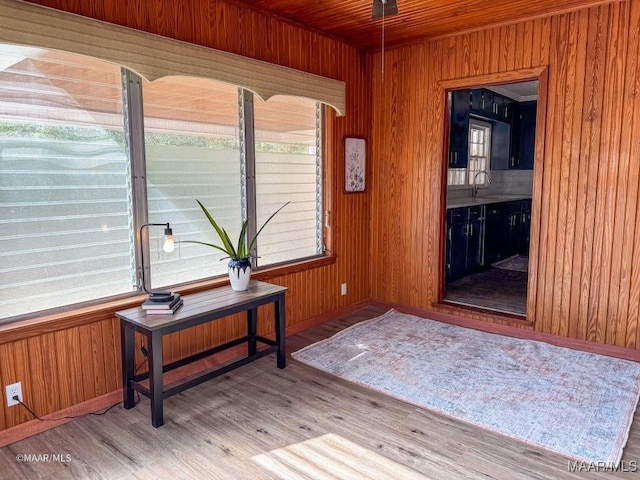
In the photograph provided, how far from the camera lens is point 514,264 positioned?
640 cm

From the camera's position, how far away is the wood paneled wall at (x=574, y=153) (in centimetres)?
334

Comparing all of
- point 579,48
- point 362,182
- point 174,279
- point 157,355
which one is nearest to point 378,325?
point 362,182

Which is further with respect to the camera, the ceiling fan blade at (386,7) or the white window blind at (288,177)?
the white window blind at (288,177)

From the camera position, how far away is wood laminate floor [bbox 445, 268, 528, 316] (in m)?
4.47

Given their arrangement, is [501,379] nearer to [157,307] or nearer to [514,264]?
[157,307]

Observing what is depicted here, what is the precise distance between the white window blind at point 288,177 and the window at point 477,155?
2.83 m

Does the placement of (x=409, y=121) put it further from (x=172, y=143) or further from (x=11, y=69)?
(x=11, y=69)

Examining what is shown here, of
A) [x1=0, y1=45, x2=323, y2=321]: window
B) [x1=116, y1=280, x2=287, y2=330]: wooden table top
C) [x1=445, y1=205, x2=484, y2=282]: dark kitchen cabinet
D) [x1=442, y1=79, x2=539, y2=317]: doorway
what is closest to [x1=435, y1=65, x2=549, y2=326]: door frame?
[x1=442, y1=79, x2=539, y2=317]: doorway

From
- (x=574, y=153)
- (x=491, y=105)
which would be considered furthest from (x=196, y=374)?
(x=491, y=105)

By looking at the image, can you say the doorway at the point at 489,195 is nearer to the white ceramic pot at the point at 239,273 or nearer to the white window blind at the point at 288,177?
the white window blind at the point at 288,177

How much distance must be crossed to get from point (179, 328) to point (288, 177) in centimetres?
177

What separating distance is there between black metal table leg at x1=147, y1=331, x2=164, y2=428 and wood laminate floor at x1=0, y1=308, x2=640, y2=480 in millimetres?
77

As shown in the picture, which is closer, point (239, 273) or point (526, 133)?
point (239, 273)

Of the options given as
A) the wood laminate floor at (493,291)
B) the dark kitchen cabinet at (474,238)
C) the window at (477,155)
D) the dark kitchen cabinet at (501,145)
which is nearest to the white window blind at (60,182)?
the wood laminate floor at (493,291)
